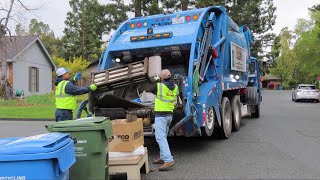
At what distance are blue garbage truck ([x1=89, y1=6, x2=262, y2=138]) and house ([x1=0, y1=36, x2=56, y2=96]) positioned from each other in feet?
63.8

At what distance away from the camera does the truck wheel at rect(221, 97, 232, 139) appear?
9592mm

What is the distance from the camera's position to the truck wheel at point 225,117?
378 inches

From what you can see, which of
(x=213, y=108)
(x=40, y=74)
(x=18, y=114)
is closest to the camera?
(x=213, y=108)

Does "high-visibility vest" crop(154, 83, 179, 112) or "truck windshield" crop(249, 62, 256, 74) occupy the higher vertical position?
"truck windshield" crop(249, 62, 256, 74)

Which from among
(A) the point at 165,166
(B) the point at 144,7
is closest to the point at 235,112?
(A) the point at 165,166

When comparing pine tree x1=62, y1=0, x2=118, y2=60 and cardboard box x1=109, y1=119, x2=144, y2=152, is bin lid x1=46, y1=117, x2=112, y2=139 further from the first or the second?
pine tree x1=62, y1=0, x2=118, y2=60

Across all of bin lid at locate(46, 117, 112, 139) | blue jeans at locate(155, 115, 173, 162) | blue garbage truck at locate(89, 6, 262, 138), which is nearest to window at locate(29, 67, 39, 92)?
blue garbage truck at locate(89, 6, 262, 138)

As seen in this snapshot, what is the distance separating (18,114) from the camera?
17.0m

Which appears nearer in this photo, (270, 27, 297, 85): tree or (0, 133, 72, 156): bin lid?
(0, 133, 72, 156): bin lid

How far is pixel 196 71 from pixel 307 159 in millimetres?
2562

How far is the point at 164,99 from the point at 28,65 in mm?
25266

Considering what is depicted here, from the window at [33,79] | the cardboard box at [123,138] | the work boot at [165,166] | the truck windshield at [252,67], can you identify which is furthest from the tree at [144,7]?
the cardboard box at [123,138]

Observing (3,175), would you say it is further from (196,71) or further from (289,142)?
(289,142)

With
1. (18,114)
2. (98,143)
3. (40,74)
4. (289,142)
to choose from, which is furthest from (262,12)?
(98,143)
